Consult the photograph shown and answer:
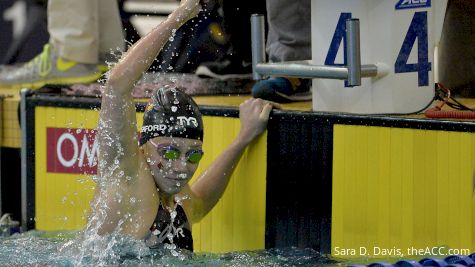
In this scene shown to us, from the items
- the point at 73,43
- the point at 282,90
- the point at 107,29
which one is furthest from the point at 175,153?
the point at 107,29

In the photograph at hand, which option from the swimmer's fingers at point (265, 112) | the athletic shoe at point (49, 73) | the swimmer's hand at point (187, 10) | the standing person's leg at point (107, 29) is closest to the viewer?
the swimmer's hand at point (187, 10)

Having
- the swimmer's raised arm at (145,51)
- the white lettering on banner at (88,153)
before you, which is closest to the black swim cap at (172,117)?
the swimmer's raised arm at (145,51)

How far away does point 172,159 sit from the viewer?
4023mm

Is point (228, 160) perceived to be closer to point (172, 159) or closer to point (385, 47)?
point (172, 159)

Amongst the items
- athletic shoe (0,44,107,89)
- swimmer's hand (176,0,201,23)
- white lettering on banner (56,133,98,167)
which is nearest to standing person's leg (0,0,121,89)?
athletic shoe (0,44,107,89)

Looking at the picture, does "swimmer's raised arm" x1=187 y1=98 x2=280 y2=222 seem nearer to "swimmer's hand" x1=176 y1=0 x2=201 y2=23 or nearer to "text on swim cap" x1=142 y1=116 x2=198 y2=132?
"text on swim cap" x1=142 y1=116 x2=198 y2=132

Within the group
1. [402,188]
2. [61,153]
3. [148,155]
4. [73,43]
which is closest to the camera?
[402,188]

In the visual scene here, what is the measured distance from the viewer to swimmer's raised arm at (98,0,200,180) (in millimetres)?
3789

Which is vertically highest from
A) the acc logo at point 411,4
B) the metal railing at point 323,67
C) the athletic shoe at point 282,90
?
the acc logo at point 411,4

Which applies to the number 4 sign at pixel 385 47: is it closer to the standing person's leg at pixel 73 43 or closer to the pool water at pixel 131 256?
the pool water at pixel 131 256

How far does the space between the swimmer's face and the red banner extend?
651 millimetres

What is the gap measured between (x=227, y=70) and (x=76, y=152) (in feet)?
2.63

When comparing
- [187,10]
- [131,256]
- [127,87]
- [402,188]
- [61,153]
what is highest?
[187,10]

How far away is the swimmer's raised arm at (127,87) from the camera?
3789 millimetres
